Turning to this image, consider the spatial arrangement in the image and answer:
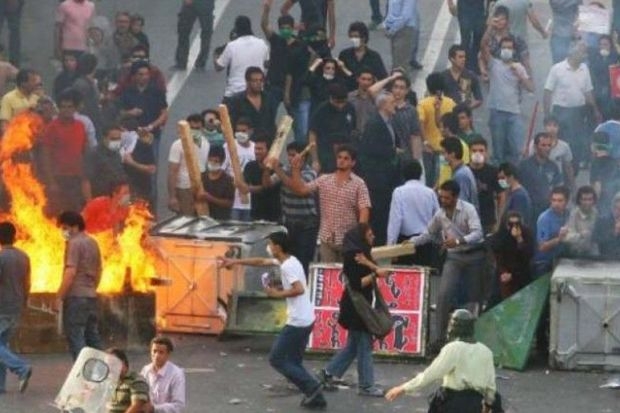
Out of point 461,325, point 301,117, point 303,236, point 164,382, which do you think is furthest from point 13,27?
point 461,325

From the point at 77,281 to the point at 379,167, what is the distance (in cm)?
472

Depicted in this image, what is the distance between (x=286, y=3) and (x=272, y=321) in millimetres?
7618

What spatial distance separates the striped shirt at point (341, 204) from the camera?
2216 cm

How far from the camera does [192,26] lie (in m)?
29.9

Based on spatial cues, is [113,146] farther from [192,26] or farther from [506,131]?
[192,26]

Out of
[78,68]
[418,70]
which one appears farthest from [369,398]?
[418,70]

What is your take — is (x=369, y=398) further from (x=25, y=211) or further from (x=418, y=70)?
(x=418, y=70)

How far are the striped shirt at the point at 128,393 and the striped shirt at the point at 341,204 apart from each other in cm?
619

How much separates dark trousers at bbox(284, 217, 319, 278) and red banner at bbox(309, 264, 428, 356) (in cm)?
151

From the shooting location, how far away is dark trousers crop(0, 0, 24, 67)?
2934 cm

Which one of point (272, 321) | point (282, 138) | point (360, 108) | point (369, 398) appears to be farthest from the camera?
point (360, 108)

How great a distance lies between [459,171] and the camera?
23031 mm

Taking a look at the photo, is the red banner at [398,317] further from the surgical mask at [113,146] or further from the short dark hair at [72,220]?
the surgical mask at [113,146]

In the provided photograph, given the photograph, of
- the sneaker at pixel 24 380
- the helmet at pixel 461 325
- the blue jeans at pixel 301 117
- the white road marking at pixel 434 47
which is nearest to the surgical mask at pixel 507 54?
the white road marking at pixel 434 47
